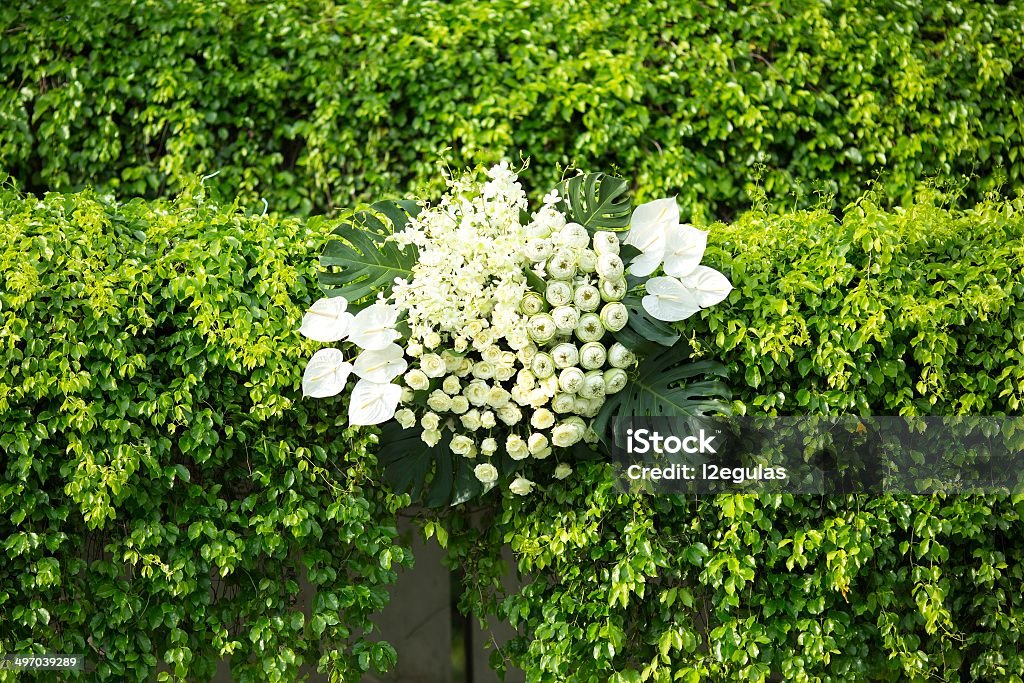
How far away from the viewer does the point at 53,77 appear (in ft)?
13.9

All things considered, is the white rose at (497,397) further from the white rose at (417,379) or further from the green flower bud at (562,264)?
the green flower bud at (562,264)

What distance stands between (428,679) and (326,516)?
3.41 feet

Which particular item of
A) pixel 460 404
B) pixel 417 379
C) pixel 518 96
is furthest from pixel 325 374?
pixel 518 96

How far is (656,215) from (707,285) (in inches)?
8.9

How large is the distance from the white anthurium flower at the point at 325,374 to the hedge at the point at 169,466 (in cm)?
9

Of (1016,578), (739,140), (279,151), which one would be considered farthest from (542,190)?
(1016,578)

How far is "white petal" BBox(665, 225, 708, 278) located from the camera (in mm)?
2457

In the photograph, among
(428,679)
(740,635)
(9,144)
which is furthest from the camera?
(9,144)

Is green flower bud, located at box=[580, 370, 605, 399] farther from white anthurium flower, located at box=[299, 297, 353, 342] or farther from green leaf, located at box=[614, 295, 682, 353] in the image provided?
white anthurium flower, located at box=[299, 297, 353, 342]

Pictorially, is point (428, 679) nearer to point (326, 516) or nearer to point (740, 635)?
point (326, 516)

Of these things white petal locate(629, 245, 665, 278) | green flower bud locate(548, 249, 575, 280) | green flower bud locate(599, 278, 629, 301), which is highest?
green flower bud locate(548, 249, 575, 280)

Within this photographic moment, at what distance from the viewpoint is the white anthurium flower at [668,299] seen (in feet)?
7.98

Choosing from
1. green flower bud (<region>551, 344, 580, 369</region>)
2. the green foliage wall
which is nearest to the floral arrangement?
green flower bud (<region>551, 344, 580, 369</region>)

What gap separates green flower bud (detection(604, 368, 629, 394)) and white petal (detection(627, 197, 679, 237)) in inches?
14.5
